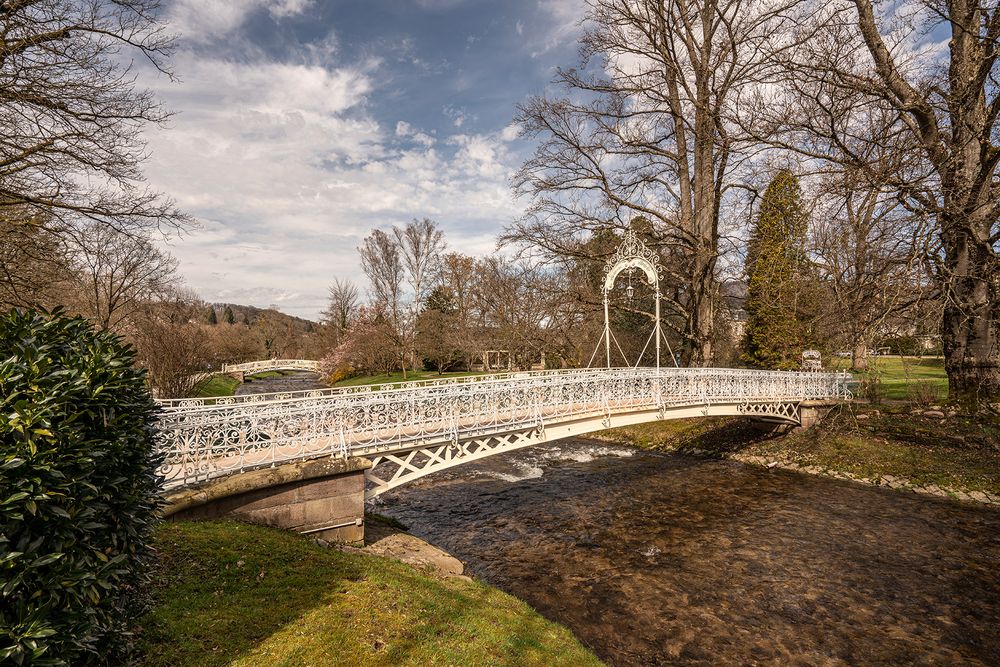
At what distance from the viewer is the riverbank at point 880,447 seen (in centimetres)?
1195

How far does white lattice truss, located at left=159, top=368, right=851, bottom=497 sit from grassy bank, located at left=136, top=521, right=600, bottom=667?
49.7 inches

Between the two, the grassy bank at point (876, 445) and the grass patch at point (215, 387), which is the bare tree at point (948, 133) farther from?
the grass patch at point (215, 387)

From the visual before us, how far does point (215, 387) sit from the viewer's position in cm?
3344

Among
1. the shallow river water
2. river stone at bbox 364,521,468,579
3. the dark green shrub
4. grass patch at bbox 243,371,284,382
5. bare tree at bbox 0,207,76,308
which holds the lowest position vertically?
the shallow river water

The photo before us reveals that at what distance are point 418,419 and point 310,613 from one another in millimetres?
4179

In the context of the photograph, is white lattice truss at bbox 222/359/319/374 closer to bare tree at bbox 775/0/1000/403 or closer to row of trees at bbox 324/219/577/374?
row of trees at bbox 324/219/577/374

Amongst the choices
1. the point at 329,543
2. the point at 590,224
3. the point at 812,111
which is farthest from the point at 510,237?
the point at 329,543

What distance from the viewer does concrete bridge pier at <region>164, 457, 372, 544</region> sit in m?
6.64

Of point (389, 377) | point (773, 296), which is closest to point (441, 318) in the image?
point (389, 377)

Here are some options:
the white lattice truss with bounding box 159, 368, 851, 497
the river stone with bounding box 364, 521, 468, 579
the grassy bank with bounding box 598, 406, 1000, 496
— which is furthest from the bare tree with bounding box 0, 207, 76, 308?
the grassy bank with bounding box 598, 406, 1000, 496

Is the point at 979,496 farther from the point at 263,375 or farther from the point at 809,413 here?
the point at 263,375

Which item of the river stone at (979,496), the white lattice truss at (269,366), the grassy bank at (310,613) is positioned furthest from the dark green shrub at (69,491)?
the white lattice truss at (269,366)

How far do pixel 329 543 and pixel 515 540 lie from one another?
4356 millimetres

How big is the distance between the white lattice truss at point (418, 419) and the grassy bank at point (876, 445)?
12.9ft
